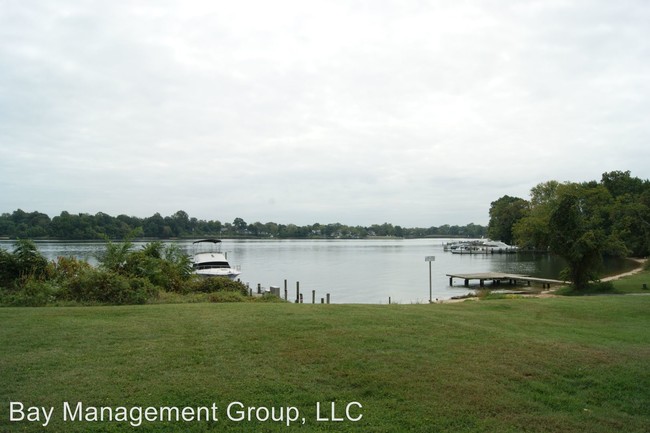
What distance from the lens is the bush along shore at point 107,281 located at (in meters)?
14.1

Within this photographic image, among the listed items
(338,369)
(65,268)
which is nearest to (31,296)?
(65,268)

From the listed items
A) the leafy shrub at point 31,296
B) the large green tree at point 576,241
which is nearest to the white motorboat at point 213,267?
the leafy shrub at point 31,296

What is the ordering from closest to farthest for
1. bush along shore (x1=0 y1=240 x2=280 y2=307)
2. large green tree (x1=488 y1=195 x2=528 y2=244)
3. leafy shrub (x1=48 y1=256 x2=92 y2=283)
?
bush along shore (x1=0 y1=240 x2=280 y2=307) < leafy shrub (x1=48 y1=256 x2=92 y2=283) < large green tree (x1=488 y1=195 x2=528 y2=244)

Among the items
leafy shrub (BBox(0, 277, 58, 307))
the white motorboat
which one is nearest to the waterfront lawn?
leafy shrub (BBox(0, 277, 58, 307))

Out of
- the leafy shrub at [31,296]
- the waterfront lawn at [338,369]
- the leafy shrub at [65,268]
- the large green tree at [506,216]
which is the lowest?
the waterfront lawn at [338,369]

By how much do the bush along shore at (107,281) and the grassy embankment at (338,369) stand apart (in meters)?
3.41

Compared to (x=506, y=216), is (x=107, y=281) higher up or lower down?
lower down

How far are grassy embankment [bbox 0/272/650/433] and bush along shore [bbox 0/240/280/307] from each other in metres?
3.41

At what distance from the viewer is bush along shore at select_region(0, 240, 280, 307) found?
46.4 feet

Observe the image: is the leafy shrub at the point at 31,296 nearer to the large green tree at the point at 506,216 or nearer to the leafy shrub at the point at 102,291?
the leafy shrub at the point at 102,291

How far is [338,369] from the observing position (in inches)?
279

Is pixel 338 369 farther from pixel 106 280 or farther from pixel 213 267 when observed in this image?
pixel 213 267

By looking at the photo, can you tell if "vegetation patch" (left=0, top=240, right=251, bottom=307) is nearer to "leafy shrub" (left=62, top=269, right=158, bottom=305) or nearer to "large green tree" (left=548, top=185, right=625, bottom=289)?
"leafy shrub" (left=62, top=269, right=158, bottom=305)

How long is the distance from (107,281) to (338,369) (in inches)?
398
